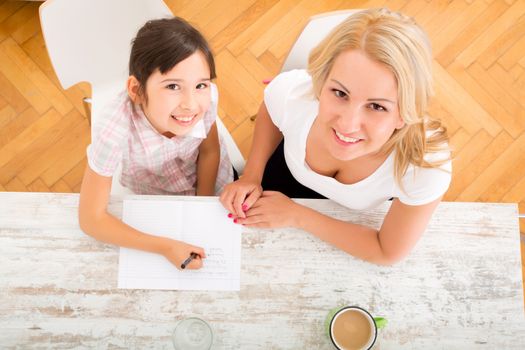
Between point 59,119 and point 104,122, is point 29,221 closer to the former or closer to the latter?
point 104,122

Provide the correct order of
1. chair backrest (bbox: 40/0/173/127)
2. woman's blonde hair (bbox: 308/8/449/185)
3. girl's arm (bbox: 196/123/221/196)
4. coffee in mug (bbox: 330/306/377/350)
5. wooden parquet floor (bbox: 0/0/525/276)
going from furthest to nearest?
wooden parquet floor (bbox: 0/0/525/276), girl's arm (bbox: 196/123/221/196), chair backrest (bbox: 40/0/173/127), coffee in mug (bbox: 330/306/377/350), woman's blonde hair (bbox: 308/8/449/185)

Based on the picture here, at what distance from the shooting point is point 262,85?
6.85ft

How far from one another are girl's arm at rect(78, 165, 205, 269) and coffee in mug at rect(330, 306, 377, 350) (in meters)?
0.33

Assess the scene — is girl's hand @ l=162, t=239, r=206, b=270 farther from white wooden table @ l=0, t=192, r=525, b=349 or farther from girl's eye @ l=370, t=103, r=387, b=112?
girl's eye @ l=370, t=103, r=387, b=112

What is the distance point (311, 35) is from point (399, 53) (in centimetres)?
43

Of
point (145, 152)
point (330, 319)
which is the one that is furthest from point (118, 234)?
point (330, 319)

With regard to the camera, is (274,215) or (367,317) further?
(274,215)

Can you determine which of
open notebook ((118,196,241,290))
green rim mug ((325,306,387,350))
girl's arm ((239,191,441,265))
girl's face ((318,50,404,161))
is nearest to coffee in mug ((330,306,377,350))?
green rim mug ((325,306,387,350))

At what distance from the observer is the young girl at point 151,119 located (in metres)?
1.01

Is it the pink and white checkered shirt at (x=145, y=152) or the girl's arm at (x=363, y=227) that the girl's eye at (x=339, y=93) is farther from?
the pink and white checkered shirt at (x=145, y=152)

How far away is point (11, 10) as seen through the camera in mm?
2121

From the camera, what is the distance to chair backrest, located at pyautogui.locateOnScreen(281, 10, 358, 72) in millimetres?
1139

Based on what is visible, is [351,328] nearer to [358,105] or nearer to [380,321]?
[380,321]

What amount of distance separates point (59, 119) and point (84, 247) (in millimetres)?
1200
